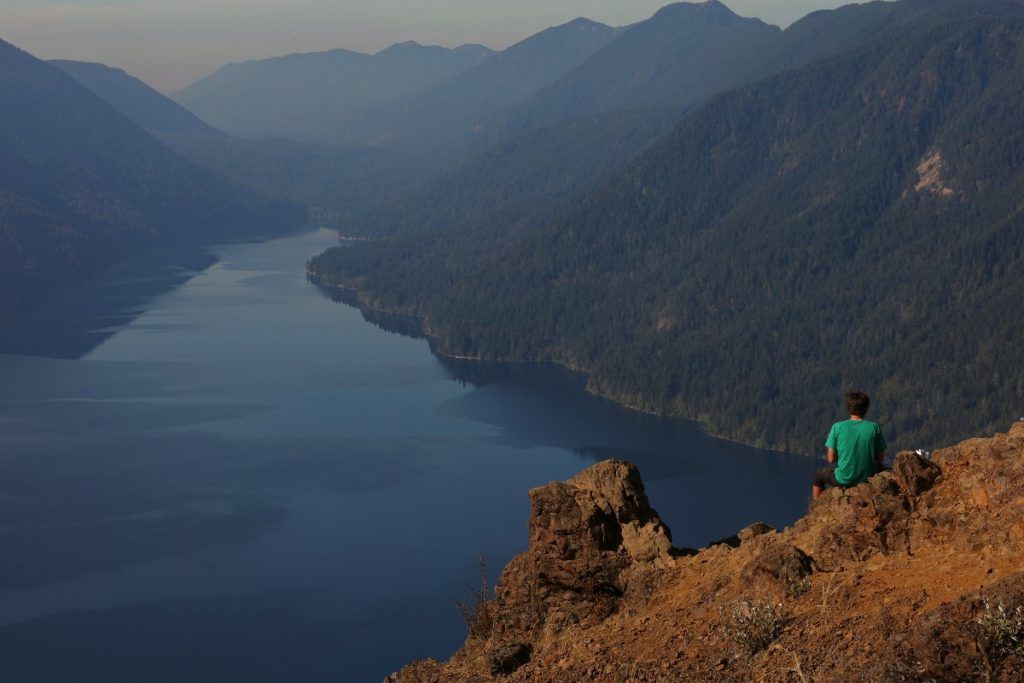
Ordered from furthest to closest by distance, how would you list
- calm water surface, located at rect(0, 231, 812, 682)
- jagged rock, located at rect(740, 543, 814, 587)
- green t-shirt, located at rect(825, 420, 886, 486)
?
calm water surface, located at rect(0, 231, 812, 682) < green t-shirt, located at rect(825, 420, 886, 486) < jagged rock, located at rect(740, 543, 814, 587)

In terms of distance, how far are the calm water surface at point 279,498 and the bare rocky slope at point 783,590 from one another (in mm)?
58064

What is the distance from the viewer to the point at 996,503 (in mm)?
17594

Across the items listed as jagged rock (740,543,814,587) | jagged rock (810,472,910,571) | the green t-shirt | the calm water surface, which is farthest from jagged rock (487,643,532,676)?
the calm water surface

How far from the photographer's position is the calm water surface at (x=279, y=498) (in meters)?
84.2

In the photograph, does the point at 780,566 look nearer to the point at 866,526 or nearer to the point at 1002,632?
the point at 866,526

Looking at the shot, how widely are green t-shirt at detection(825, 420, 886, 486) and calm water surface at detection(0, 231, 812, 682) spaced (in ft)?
198

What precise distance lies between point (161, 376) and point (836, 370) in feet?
284

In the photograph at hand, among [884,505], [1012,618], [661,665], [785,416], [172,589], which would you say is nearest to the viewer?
[1012,618]

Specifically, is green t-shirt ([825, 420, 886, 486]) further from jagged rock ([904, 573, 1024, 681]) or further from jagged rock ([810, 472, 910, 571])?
jagged rock ([904, 573, 1024, 681])

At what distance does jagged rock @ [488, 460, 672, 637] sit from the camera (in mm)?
20406

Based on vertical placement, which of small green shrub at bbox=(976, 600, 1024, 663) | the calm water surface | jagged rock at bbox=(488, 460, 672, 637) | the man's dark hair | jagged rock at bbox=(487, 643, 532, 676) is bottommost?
the calm water surface

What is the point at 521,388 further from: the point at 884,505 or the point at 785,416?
the point at 884,505

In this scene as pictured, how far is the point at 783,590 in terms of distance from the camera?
17516 millimetres

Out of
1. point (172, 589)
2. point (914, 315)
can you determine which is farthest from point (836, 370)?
point (172, 589)
